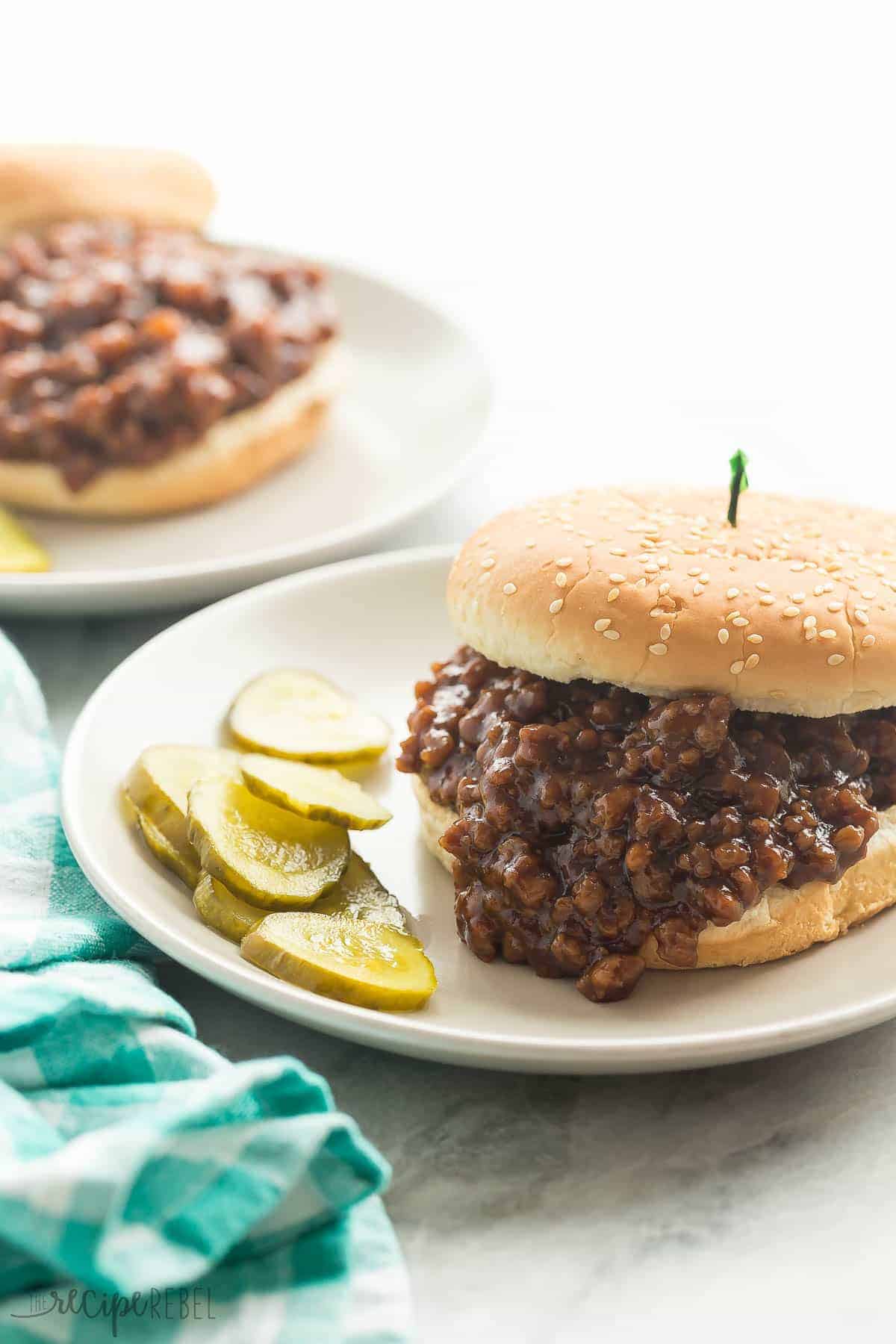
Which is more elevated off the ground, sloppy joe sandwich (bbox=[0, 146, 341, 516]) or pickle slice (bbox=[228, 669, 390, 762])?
sloppy joe sandwich (bbox=[0, 146, 341, 516])

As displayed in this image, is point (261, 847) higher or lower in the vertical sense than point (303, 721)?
higher

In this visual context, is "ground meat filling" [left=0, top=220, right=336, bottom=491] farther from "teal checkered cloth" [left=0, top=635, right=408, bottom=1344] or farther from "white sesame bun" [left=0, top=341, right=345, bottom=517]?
"teal checkered cloth" [left=0, top=635, right=408, bottom=1344]

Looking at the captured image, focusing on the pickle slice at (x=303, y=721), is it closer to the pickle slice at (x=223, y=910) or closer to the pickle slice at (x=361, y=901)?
the pickle slice at (x=361, y=901)

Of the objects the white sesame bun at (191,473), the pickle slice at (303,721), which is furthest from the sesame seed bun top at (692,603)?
the white sesame bun at (191,473)

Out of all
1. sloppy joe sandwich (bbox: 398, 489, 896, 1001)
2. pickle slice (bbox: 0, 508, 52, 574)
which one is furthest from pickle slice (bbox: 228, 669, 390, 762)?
pickle slice (bbox: 0, 508, 52, 574)

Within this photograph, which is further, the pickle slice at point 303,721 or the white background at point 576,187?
the white background at point 576,187

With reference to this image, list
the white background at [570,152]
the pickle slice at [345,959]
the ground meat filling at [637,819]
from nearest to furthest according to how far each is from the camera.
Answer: the pickle slice at [345,959], the ground meat filling at [637,819], the white background at [570,152]

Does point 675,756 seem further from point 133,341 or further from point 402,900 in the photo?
point 133,341

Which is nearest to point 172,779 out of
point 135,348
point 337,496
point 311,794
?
point 311,794
